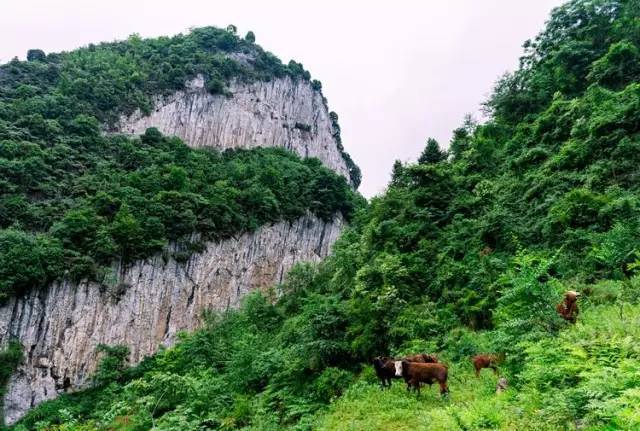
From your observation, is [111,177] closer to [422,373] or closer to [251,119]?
[251,119]

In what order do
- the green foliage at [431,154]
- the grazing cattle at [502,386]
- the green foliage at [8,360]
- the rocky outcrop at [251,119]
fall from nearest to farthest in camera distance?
the grazing cattle at [502,386], the green foliage at [8,360], the green foliage at [431,154], the rocky outcrop at [251,119]

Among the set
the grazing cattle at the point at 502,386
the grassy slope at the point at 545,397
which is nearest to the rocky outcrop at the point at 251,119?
the grassy slope at the point at 545,397

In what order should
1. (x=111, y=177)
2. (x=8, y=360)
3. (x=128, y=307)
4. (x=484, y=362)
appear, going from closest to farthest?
(x=484, y=362), (x=8, y=360), (x=128, y=307), (x=111, y=177)

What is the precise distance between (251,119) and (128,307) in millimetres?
37862

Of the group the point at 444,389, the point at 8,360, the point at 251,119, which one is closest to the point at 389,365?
the point at 444,389

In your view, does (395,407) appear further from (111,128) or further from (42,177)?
(111,128)

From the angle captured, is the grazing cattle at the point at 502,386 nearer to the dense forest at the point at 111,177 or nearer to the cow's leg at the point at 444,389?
the cow's leg at the point at 444,389

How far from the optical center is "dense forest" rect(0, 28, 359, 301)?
32012mm

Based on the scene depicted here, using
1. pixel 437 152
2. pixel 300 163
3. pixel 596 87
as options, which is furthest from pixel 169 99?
pixel 596 87

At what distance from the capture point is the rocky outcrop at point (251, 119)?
56.0 metres

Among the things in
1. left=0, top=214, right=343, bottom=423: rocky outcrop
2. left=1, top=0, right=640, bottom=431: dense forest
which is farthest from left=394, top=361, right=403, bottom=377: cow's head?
left=0, top=214, right=343, bottom=423: rocky outcrop

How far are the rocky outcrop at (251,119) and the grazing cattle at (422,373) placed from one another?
48.6 metres

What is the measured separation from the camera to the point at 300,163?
58.9m

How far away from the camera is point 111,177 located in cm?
3916
